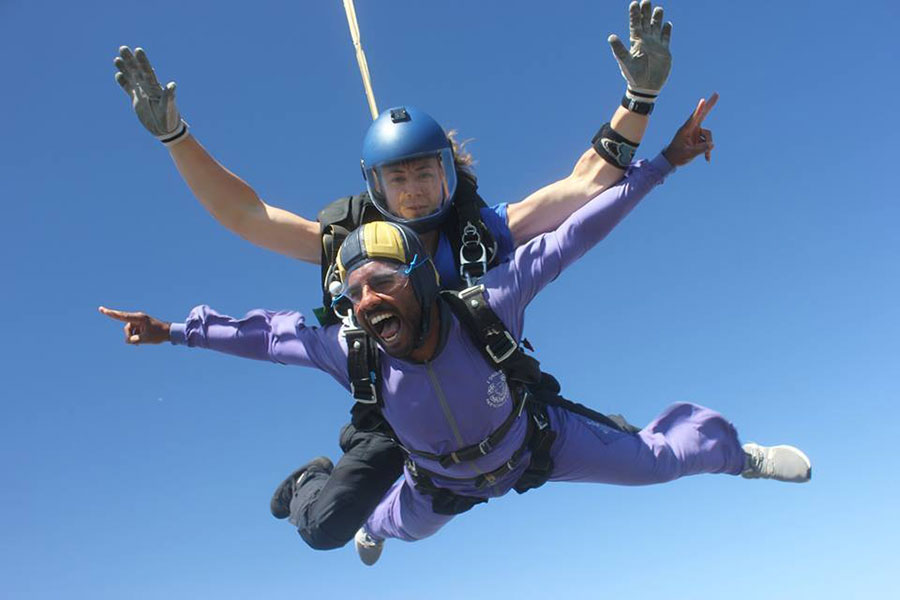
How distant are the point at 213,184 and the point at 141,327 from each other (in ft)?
3.03

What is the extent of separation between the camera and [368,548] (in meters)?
7.02

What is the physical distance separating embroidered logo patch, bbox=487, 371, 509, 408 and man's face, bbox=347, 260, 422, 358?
517mm

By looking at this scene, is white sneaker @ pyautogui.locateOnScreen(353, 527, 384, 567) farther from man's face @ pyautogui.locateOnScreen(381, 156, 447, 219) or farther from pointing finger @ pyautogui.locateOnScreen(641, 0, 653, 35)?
pointing finger @ pyautogui.locateOnScreen(641, 0, 653, 35)

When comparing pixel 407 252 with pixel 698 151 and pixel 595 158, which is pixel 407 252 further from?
pixel 698 151

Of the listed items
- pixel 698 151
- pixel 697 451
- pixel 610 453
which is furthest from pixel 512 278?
pixel 697 451

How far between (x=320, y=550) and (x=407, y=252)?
2.12m

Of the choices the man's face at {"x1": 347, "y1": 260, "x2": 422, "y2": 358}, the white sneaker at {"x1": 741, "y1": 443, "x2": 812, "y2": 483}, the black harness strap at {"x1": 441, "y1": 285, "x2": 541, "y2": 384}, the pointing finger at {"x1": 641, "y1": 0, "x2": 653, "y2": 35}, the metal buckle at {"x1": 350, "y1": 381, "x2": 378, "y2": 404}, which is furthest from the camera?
the white sneaker at {"x1": 741, "y1": 443, "x2": 812, "y2": 483}

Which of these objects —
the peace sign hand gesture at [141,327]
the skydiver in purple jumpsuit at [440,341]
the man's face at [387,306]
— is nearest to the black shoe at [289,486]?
the skydiver in purple jumpsuit at [440,341]

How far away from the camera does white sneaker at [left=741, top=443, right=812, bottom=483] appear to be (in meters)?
5.86

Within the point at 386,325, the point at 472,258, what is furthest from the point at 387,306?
the point at 472,258

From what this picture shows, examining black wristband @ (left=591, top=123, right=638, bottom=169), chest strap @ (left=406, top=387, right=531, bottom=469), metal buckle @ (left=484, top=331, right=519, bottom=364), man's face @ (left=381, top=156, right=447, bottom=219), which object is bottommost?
chest strap @ (left=406, top=387, right=531, bottom=469)

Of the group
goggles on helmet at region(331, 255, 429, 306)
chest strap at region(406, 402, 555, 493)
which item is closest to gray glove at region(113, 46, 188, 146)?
goggles on helmet at region(331, 255, 429, 306)

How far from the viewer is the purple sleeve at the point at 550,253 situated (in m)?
4.32

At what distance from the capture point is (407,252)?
4160 millimetres
